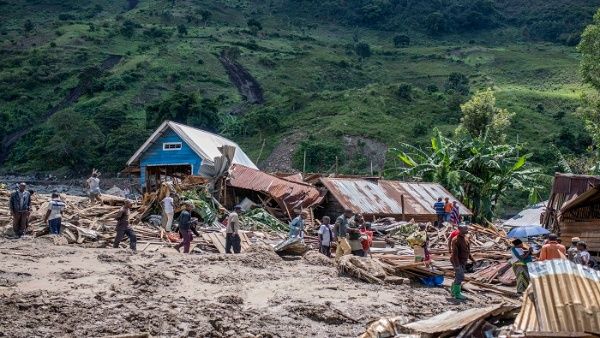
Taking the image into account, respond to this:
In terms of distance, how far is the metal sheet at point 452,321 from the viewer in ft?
30.0

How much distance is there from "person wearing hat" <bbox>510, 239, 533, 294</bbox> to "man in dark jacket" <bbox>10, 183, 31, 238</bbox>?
1209 centimetres

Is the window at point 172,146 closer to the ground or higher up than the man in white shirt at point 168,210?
higher up

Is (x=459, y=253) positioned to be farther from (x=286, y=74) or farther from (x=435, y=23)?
(x=435, y=23)

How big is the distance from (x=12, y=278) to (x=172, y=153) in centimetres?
1801

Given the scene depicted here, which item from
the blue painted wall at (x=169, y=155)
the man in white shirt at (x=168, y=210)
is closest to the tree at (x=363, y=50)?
the blue painted wall at (x=169, y=155)

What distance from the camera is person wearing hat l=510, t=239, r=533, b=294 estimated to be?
14.0 metres

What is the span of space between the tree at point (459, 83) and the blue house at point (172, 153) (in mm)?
51914

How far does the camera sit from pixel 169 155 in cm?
3034

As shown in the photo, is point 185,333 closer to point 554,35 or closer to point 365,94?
point 365,94

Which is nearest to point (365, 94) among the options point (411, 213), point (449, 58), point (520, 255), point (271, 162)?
point (271, 162)

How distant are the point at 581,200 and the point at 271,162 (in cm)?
3908

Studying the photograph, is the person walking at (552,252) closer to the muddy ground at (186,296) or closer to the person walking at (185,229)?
the muddy ground at (186,296)

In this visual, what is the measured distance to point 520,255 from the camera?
45.9 ft

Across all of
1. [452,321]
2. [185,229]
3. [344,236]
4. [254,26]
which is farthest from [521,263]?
[254,26]
